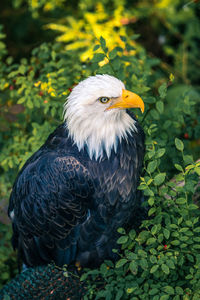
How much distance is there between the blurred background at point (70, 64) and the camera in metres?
3.13

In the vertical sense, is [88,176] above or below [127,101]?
below

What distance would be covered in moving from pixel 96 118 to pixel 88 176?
38 centimetres

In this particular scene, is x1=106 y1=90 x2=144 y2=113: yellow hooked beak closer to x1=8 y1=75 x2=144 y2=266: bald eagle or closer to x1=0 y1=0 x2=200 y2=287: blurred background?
x1=8 y1=75 x2=144 y2=266: bald eagle

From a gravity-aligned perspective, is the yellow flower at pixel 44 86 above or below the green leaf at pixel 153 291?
above

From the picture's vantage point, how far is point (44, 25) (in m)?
5.47

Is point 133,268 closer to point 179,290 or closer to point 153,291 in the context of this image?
point 153,291

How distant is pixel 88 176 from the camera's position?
242 centimetres

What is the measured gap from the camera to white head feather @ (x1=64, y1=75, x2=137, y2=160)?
92.4 inches

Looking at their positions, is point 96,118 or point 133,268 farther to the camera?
point 96,118

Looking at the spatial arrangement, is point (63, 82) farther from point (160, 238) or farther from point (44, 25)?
point (44, 25)

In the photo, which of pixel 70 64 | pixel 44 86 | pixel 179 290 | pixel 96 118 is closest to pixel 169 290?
pixel 179 290

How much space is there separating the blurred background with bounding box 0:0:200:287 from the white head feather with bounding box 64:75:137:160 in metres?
0.31

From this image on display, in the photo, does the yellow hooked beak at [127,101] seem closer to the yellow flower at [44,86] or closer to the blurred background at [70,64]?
the blurred background at [70,64]

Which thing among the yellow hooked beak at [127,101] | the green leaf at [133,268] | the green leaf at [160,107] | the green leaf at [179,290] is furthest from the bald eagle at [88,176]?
the green leaf at [179,290]
